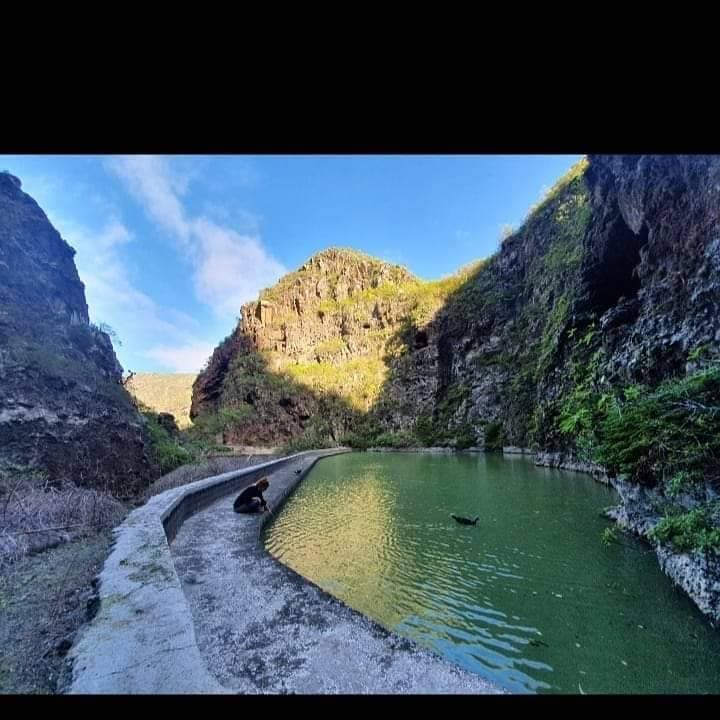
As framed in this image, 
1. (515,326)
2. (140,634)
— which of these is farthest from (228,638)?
(515,326)

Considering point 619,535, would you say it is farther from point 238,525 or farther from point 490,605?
point 238,525

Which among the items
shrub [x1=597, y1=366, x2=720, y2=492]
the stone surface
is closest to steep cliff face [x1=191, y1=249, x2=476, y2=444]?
shrub [x1=597, y1=366, x2=720, y2=492]

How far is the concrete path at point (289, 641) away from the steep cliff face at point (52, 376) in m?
4.55

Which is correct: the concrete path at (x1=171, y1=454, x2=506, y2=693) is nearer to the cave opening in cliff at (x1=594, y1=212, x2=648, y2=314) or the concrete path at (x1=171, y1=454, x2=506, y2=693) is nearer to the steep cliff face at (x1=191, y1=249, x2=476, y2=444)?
the cave opening in cliff at (x1=594, y1=212, x2=648, y2=314)

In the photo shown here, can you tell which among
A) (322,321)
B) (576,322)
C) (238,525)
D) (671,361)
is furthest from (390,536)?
(322,321)

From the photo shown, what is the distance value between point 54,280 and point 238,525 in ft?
38.2

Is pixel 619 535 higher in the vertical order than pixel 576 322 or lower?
lower

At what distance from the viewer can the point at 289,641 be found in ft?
10.7

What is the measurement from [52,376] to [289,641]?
30.3 feet

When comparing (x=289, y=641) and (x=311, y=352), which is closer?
(x=289, y=641)

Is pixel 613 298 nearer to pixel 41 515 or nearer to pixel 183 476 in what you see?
pixel 183 476
